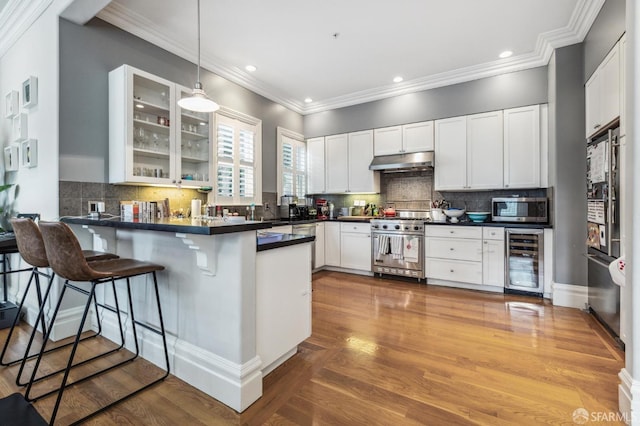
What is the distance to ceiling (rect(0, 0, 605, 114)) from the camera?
284 centimetres

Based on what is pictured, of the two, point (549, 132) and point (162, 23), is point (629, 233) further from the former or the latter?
point (162, 23)

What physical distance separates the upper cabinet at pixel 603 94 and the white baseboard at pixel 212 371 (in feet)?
10.7

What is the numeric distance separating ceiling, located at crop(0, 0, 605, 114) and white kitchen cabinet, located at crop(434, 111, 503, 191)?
A: 2.06ft

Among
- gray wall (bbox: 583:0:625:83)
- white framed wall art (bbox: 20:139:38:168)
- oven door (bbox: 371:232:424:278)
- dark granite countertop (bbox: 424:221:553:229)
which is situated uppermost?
gray wall (bbox: 583:0:625:83)

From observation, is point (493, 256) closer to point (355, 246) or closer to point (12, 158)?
point (355, 246)

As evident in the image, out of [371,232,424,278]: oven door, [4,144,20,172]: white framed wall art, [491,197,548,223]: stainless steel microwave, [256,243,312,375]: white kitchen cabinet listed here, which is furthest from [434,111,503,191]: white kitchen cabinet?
[4,144,20,172]: white framed wall art

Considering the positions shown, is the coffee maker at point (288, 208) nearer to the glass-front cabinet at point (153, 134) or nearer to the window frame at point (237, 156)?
the window frame at point (237, 156)

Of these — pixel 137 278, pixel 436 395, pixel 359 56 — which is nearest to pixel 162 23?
pixel 359 56

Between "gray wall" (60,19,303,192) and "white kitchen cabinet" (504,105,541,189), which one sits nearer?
"gray wall" (60,19,303,192)

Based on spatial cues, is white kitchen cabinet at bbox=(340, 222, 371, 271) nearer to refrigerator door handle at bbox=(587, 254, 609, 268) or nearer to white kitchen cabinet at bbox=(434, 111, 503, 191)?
white kitchen cabinet at bbox=(434, 111, 503, 191)

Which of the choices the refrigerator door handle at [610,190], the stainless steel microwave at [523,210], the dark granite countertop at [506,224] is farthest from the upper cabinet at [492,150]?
the refrigerator door handle at [610,190]

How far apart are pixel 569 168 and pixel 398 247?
219 cm

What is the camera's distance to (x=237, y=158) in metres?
4.30

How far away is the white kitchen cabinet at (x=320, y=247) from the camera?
4.88 metres
